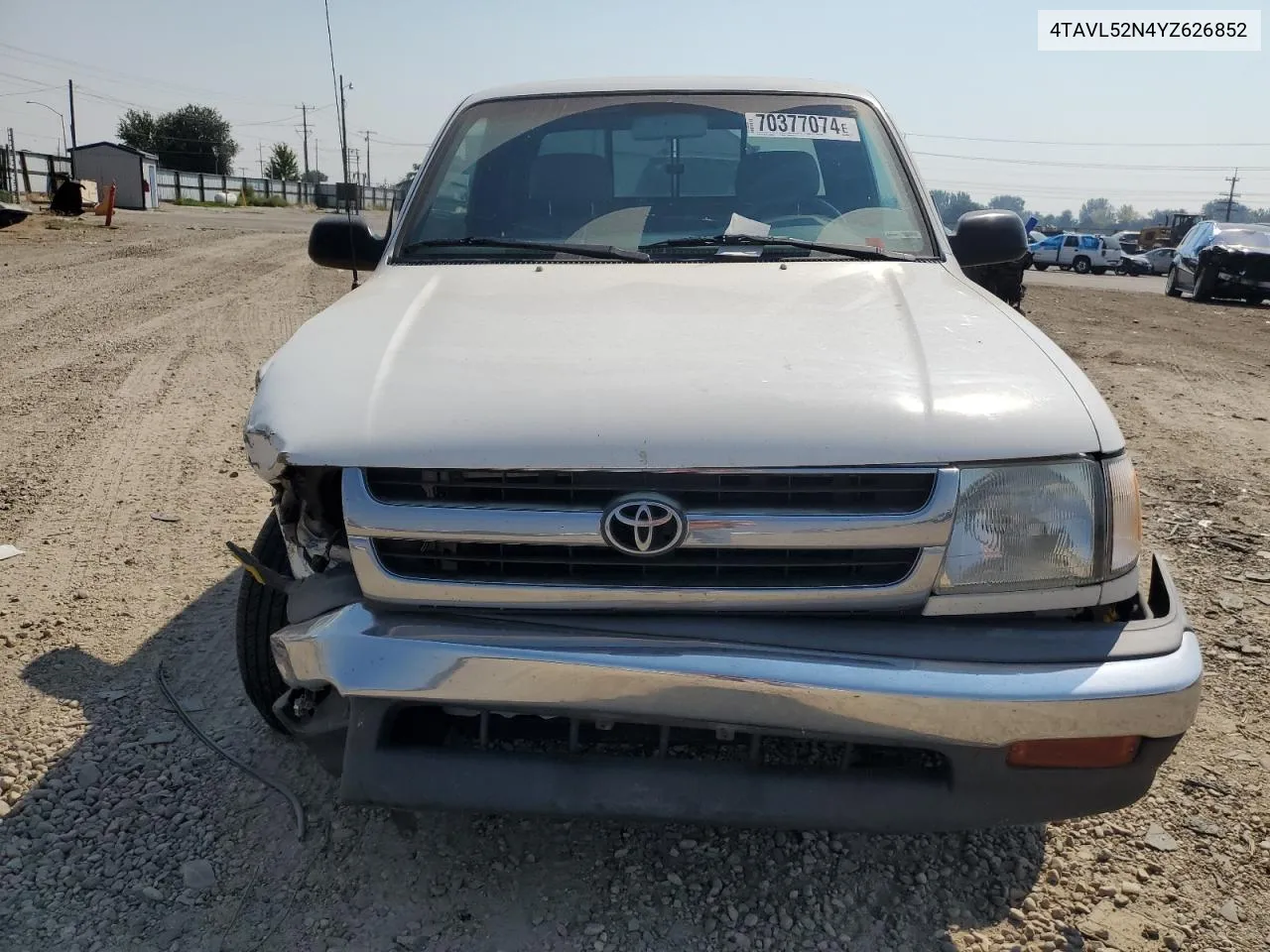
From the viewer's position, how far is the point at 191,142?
7744cm

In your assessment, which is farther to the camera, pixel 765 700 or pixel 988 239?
pixel 988 239

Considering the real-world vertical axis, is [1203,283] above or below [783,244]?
below

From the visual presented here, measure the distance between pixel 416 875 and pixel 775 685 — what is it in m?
1.06

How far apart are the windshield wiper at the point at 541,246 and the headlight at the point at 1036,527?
143 cm

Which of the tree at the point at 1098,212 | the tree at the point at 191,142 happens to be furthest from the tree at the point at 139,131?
the tree at the point at 1098,212

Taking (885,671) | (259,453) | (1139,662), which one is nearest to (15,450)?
(259,453)

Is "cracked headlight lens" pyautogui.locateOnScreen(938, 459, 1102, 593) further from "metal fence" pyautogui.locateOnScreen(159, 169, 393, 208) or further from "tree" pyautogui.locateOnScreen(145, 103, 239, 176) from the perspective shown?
"tree" pyautogui.locateOnScreen(145, 103, 239, 176)

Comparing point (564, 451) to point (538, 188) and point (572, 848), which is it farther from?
point (538, 188)

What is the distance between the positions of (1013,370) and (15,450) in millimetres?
5241

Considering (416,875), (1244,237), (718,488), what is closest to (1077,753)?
(718,488)

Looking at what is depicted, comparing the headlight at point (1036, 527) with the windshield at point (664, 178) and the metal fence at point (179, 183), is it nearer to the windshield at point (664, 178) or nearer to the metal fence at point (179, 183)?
the windshield at point (664, 178)

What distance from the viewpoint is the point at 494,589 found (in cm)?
205

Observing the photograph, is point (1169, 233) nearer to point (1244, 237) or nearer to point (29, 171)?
point (1244, 237)

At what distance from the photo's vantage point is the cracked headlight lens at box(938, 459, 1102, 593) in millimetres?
1986
